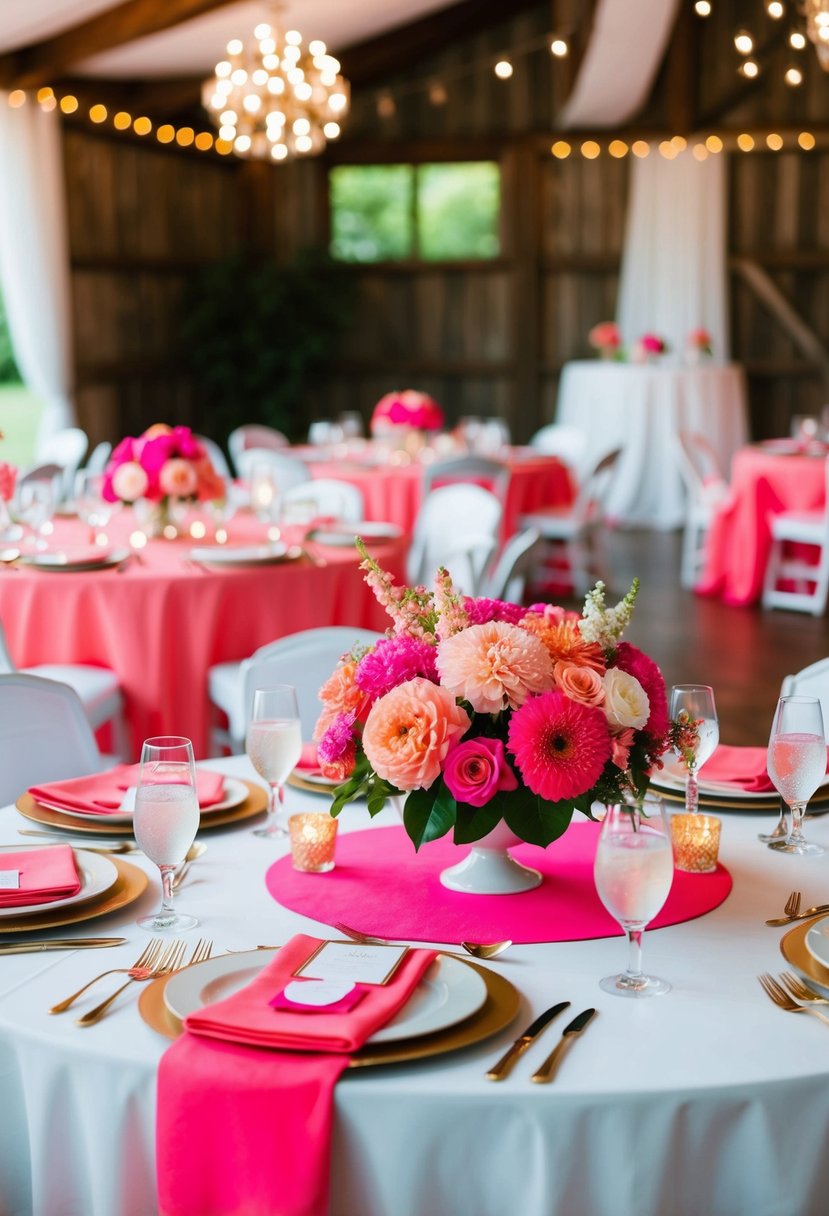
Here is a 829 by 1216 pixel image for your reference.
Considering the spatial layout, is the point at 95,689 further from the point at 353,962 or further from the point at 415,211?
the point at 415,211

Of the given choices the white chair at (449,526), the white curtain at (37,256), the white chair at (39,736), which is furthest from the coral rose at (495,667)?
the white curtain at (37,256)

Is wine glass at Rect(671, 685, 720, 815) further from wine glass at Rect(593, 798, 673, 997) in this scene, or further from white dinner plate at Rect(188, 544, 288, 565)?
white dinner plate at Rect(188, 544, 288, 565)

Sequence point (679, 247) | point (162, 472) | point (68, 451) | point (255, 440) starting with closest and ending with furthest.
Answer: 1. point (162, 472)
2. point (68, 451)
3. point (255, 440)
4. point (679, 247)

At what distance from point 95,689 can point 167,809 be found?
7.80 ft

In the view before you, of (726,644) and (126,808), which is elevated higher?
(126,808)

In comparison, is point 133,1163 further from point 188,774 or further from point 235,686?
point 235,686

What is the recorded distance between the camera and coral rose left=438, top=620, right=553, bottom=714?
5.25 ft

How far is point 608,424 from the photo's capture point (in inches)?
429

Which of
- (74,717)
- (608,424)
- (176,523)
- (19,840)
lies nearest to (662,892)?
(19,840)

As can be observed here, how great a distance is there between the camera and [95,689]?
3869 millimetres

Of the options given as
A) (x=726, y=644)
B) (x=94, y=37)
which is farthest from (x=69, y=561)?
(x=94, y=37)

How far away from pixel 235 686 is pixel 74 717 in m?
1.41

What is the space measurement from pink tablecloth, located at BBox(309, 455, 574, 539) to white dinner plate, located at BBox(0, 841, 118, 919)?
5.25 meters

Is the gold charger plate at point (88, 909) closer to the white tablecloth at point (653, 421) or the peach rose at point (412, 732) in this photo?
the peach rose at point (412, 732)
